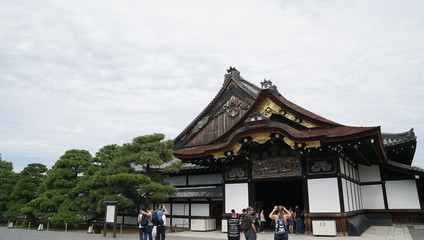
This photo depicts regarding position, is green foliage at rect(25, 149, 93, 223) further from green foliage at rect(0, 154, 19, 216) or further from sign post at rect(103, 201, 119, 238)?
green foliage at rect(0, 154, 19, 216)

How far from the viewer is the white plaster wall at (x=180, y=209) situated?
2001 centimetres

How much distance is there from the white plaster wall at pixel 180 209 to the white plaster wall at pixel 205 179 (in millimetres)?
1584

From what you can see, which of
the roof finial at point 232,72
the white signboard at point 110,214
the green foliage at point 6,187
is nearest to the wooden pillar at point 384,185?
the roof finial at point 232,72

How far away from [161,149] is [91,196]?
17.2 ft

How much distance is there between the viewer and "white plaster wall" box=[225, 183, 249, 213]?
15984 millimetres

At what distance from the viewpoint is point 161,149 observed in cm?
1844

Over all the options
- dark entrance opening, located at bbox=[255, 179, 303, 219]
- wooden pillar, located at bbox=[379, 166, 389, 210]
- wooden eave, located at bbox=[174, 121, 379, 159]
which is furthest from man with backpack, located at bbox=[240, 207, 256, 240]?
wooden pillar, located at bbox=[379, 166, 389, 210]

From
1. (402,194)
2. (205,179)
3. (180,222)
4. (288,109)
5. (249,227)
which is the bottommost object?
(180,222)

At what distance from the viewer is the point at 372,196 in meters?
18.7

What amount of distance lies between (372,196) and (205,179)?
10.8m

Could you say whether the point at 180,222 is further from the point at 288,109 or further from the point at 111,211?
the point at 288,109

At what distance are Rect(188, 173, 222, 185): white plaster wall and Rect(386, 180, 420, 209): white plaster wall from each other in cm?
1068

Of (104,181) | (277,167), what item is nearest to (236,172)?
(277,167)

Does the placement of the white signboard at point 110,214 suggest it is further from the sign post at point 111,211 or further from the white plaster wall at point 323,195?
the white plaster wall at point 323,195
